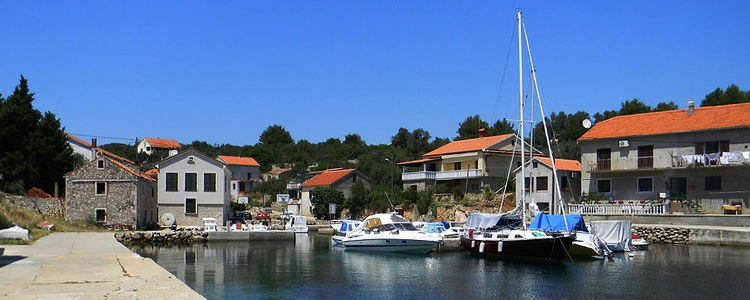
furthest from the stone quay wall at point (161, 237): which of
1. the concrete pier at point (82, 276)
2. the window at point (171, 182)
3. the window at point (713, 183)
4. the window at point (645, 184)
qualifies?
the window at point (713, 183)

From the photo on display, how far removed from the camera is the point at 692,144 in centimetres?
4562

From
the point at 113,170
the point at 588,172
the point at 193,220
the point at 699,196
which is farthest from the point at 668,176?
A: the point at 113,170

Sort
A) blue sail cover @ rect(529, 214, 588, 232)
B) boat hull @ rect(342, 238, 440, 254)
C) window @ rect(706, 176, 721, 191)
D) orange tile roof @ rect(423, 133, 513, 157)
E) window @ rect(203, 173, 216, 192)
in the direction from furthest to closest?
1. orange tile roof @ rect(423, 133, 513, 157)
2. window @ rect(203, 173, 216, 192)
3. window @ rect(706, 176, 721, 191)
4. boat hull @ rect(342, 238, 440, 254)
5. blue sail cover @ rect(529, 214, 588, 232)

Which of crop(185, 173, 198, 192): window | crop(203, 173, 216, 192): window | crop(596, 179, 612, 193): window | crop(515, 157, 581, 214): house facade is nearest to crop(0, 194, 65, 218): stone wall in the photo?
crop(185, 173, 198, 192): window

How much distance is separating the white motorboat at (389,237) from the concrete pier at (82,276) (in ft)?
49.7

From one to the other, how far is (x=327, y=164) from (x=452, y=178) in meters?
42.4

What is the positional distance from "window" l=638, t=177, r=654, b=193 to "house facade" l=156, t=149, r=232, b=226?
30002 mm

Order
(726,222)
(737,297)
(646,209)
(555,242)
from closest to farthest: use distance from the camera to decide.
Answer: (737,297), (555,242), (726,222), (646,209)

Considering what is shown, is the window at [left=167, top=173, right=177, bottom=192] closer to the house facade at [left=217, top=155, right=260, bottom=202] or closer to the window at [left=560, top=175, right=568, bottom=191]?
the window at [left=560, top=175, right=568, bottom=191]

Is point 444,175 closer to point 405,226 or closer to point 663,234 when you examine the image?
point 663,234

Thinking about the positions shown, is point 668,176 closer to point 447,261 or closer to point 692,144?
point 692,144

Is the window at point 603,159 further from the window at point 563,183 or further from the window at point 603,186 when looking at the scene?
the window at point 563,183

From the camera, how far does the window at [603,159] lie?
49.4 meters

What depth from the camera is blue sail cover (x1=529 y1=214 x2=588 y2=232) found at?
33406 millimetres
